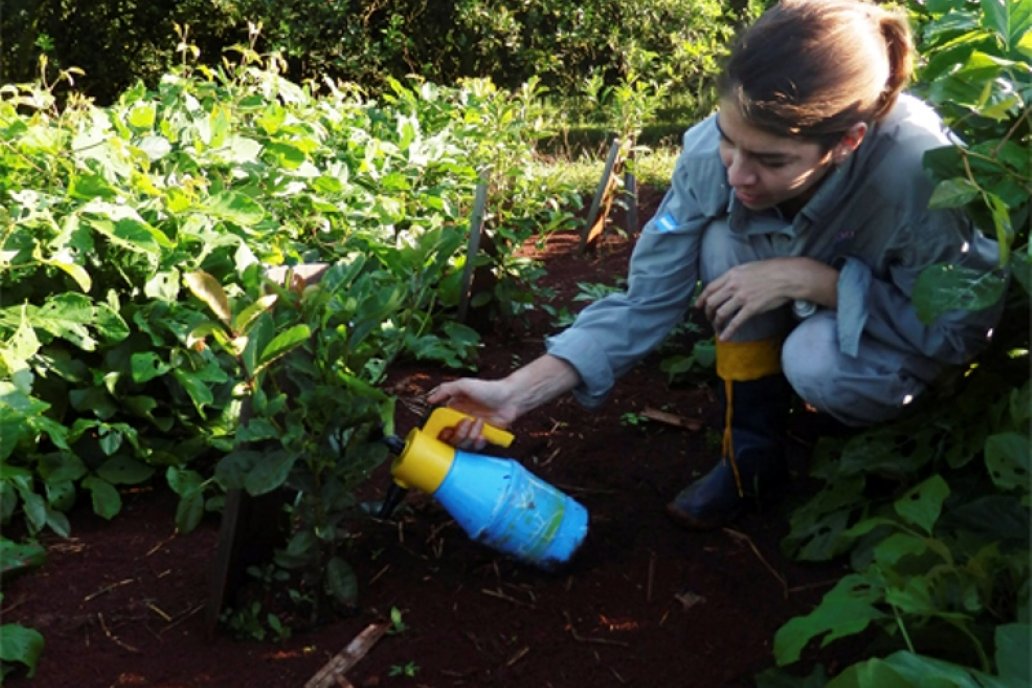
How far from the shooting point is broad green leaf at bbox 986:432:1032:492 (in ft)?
5.65

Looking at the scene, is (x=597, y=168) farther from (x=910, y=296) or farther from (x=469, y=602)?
(x=469, y=602)

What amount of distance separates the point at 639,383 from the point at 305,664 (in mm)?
1370

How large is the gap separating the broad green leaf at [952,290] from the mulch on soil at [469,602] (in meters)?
0.65

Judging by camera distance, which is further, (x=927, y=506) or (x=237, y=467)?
(x=237, y=467)

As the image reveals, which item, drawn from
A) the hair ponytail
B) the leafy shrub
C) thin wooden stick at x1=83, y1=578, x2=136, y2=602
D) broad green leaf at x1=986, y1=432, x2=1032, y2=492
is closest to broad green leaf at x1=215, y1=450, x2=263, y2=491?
the leafy shrub

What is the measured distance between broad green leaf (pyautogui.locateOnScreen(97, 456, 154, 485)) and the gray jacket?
0.94 meters

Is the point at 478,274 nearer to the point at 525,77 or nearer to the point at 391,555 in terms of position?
the point at 391,555

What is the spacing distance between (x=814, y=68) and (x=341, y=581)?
1230 millimetres

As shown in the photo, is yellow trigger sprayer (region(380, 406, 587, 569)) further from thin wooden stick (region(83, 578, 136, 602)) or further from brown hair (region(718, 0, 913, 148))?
brown hair (region(718, 0, 913, 148))

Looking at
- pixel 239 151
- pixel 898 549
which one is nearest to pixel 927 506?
pixel 898 549

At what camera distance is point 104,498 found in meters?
2.59

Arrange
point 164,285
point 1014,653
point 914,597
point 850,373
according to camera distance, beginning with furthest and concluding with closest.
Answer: point 164,285 → point 850,373 → point 914,597 → point 1014,653

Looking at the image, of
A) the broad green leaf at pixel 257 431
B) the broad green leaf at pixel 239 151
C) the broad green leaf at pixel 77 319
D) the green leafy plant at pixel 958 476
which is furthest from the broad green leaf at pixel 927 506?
the broad green leaf at pixel 239 151


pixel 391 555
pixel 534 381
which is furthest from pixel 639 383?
pixel 391 555
